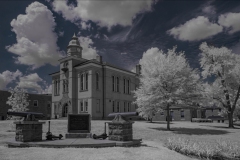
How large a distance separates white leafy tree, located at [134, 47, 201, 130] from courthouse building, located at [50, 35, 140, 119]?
15439 millimetres

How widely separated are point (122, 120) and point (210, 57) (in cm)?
2083

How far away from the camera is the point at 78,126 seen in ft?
42.7

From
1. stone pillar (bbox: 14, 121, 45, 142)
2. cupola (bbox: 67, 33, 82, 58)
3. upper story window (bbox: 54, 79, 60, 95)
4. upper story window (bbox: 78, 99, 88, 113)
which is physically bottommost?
stone pillar (bbox: 14, 121, 45, 142)

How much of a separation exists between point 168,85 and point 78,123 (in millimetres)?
11115

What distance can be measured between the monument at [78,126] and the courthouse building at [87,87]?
21.9 meters

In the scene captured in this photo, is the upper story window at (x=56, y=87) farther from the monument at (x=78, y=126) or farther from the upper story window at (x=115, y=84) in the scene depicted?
the monument at (x=78, y=126)

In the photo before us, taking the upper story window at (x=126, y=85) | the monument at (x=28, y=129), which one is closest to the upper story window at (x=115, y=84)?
the upper story window at (x=126, y=85)

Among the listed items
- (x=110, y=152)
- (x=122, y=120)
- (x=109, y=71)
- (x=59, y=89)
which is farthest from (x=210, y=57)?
(x=59, y=89)

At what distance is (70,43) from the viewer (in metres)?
41.0

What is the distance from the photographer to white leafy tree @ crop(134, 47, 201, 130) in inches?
821

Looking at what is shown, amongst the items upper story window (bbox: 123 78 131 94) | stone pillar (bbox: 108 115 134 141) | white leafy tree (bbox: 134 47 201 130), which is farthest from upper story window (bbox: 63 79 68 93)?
stone pillar (bbox: 108 115 134 141)

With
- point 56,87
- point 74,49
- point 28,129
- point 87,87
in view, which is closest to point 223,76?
point 87,87

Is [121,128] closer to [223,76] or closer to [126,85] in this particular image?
[223,76]

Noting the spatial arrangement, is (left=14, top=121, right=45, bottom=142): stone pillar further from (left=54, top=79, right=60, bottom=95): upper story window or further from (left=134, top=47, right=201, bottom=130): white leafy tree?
(left=54, top=79, right=60, bottom=95): upper story window
